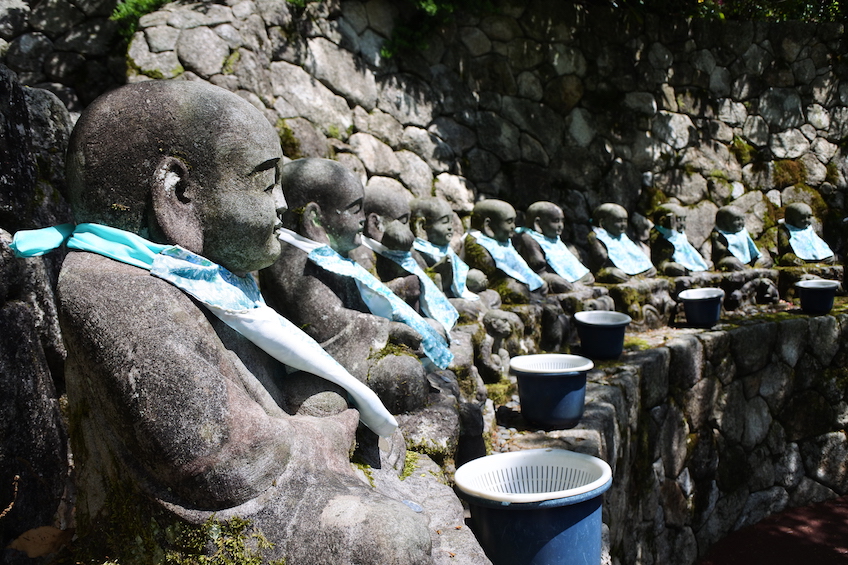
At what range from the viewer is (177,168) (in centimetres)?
171

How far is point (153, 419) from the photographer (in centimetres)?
141

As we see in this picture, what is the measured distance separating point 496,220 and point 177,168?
4.41 meters

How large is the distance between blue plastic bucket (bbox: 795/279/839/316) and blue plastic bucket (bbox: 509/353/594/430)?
4545 mm

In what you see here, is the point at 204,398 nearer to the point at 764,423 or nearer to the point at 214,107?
the point at 214,107

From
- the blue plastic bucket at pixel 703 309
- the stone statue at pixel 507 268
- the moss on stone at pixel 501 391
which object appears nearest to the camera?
the moss on stone at pixel 501 391

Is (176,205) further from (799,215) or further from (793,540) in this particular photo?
(799,215)

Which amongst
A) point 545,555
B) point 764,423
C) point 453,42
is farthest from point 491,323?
point 453,42

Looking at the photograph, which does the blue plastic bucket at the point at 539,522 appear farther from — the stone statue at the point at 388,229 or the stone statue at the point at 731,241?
the stone statue at the point at 731,241

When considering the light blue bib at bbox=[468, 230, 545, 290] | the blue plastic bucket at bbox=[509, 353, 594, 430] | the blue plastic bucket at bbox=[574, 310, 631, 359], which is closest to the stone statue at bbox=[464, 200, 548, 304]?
the light blue bib at bbox=[468, 230, 545, 290]

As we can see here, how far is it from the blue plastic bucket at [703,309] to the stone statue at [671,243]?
1.28 meters

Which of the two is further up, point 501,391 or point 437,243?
point 437,243

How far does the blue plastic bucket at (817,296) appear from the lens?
6984 millimetres

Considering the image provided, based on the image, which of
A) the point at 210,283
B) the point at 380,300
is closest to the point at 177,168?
the point at 210,283

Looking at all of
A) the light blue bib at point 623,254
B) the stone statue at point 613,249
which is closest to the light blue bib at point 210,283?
the stone statue at point 613,249
